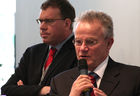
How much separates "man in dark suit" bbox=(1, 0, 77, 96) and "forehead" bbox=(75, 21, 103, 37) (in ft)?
2.85

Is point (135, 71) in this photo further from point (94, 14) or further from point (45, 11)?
point (45, 11)

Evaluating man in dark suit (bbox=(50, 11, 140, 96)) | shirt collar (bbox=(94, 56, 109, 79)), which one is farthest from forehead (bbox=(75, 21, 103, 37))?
shirt collar (bbox=(94, 56, 109, 79))

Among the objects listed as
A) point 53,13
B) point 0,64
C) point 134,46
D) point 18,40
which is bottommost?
point 0,64

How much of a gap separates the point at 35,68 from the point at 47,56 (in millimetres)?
185

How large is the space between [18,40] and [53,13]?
71.6 inches

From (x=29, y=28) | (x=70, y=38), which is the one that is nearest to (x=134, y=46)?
(x=70, y=38)

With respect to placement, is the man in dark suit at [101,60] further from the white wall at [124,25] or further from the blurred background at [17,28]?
the blurred background at [17,28]

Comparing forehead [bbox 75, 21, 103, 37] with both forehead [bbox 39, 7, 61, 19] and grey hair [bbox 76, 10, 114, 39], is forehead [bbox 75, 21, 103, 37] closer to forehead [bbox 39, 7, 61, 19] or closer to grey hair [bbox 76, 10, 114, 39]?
grey hair [bbox 76, 10, 114, 39]

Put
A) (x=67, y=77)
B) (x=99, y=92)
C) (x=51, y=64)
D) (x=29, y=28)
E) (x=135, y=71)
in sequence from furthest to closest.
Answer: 1. (x=29, y=28)
2. (x=51, y=64)
3. (x=67, y=77)
4. (x=135, y=71)
5. (x=99, y=92)

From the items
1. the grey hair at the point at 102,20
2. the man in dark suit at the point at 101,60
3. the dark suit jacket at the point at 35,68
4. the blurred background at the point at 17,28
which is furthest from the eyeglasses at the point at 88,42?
the blurred background at the point at 17,28

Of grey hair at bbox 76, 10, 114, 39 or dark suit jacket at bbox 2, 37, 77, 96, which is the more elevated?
grey hair at bbox 76, 10, 114, 39

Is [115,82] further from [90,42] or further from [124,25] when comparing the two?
[124,25]

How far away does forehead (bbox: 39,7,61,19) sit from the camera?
2.89 m

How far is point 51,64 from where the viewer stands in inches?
113
